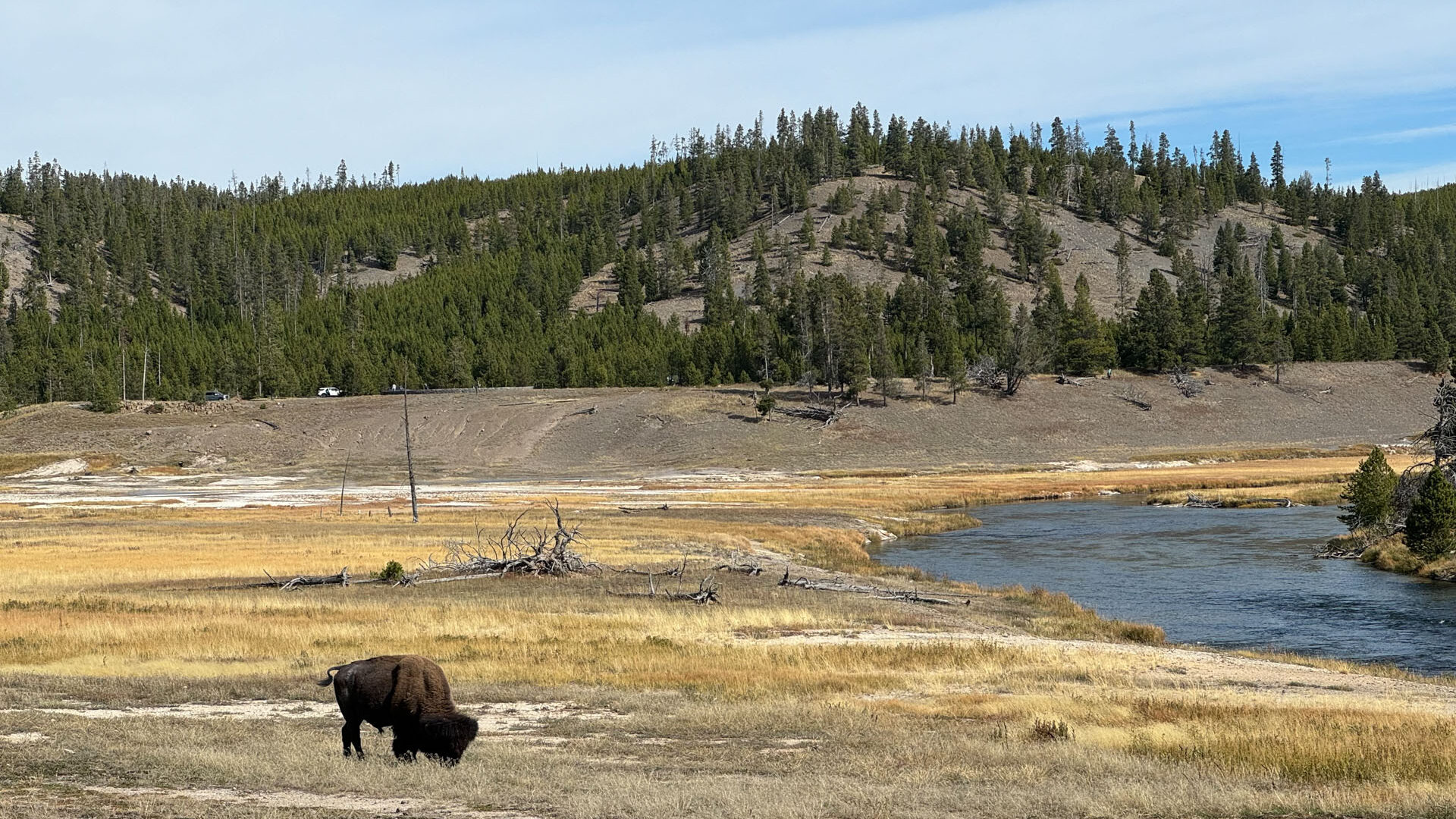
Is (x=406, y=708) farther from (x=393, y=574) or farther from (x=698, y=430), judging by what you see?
→ (x=698, y=430)

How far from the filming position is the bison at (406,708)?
1459 centimetres

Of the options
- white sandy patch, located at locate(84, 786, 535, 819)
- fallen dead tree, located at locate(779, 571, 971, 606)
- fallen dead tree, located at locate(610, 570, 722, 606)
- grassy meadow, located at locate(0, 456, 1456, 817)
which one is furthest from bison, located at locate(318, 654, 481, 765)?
fallen dead tree, located at locate(779, 571, 971, 606)

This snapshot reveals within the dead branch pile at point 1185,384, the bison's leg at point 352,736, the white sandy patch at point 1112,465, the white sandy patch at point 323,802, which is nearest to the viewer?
the white sandy patch at point 323,802

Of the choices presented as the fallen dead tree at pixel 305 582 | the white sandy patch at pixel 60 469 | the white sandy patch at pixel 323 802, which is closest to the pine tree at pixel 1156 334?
the white sandy patch at pixel 60 469

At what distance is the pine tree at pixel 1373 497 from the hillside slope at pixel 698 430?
191 feet

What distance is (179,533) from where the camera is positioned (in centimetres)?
6109

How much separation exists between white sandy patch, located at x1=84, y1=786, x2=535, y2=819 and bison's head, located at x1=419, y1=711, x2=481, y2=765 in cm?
150

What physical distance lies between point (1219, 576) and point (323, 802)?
1630 inches

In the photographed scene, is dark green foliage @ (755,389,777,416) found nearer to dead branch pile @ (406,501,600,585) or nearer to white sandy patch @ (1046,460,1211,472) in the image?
white sandy patch @ (1046,460,1211,472)

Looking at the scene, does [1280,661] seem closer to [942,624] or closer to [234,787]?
[942,624]

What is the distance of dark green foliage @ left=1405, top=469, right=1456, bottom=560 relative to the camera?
4631 centimetres

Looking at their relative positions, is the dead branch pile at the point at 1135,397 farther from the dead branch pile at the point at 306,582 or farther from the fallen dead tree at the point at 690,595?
the dead branch pile at the point at 306,582

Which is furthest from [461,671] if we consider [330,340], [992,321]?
[330,340]

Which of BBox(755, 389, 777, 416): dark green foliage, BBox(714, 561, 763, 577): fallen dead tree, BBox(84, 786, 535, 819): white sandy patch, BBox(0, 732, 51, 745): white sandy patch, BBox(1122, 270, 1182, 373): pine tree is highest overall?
BBox(1122, 270, 1182, 373): pine tree
